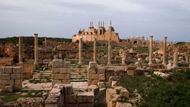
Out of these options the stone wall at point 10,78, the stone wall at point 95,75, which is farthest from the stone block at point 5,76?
the stone wall at point 95,75

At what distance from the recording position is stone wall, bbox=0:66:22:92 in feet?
61.4

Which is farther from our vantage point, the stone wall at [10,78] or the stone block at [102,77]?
the stone block at [102,77]

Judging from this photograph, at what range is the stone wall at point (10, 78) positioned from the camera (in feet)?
61.4

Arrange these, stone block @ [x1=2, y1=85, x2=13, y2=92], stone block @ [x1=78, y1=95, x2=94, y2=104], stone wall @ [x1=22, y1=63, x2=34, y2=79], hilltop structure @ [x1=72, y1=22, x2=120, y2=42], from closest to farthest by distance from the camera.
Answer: stone block @ [x1=78, y1=95, x2=94, y2=104], stone block @ [x1=2, y1=85, x2=13, y2=92], stone wall @ [x1=22, y1=63, x2=34, y2=79], hilltop structure @ [x1=72, y1=22, x2=120, y2=42]

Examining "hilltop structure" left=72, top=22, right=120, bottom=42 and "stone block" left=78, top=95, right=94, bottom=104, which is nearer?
"stone block" left=78, top=95, right=94, bottom=104

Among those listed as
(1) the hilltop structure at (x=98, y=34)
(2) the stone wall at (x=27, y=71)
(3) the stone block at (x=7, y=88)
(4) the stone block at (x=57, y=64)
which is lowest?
(3) the stone block at (x=7, y=88)

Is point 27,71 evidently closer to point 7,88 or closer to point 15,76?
point 15,76

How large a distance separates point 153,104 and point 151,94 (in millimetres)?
1889

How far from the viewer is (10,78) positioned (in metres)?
19.0

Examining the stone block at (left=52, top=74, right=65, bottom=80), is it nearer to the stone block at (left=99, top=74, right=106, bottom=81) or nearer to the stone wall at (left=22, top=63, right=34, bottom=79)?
the stone block at (left=99, top=74, right=106, bottom=81)

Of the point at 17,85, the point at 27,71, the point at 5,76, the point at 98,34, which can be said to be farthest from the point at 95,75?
the point at 98,34

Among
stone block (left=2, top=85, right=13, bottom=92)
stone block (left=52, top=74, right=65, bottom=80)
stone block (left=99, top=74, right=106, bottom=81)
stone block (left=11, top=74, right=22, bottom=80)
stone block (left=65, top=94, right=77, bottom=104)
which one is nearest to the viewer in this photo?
stone block (left=65, top=94, right=77, bottom=104)

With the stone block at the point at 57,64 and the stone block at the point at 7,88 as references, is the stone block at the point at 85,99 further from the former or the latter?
the stone block at the point at 57,64

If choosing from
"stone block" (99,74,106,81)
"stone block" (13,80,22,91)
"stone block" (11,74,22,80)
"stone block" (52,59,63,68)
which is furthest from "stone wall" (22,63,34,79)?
"stone block" (11,74,22,80)
